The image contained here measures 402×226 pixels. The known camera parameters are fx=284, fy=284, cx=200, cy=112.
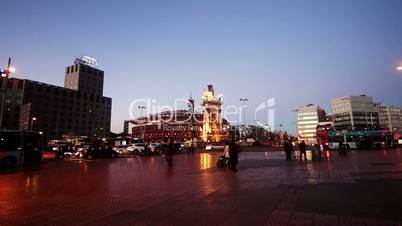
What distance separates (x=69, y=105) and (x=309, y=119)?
13091cm

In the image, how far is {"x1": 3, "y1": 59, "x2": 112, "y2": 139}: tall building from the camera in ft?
357

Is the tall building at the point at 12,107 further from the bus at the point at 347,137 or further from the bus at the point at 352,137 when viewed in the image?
the bus at the point at 347,137

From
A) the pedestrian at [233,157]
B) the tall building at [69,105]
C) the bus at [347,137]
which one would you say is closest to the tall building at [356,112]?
the bus at [347,137]

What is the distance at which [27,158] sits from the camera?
76.3ft

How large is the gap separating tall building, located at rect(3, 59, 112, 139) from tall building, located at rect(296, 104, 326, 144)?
11095 cm

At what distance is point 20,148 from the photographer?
73.5 feet

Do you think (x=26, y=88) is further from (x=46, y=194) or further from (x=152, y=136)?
(x=46, y=194)

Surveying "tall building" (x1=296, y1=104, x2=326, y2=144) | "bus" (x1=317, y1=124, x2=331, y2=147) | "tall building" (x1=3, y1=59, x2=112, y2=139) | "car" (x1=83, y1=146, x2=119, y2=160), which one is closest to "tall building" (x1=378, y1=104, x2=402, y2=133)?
"tall building" (x1=296, y1=104, x2=326, y2=144)

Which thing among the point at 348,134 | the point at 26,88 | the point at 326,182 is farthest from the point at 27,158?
the point at 26,88

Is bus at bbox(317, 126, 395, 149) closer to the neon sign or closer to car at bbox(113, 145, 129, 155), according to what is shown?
car at bbox(113, 145, 129, 155)

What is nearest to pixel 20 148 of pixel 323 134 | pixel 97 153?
pixel 97 153

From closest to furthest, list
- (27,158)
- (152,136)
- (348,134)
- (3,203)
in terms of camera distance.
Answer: (3,203), (27,158), (348,134), (152,136)

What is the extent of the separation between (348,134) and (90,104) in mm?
113473

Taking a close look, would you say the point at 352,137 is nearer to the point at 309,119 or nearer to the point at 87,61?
the point at 309,119
